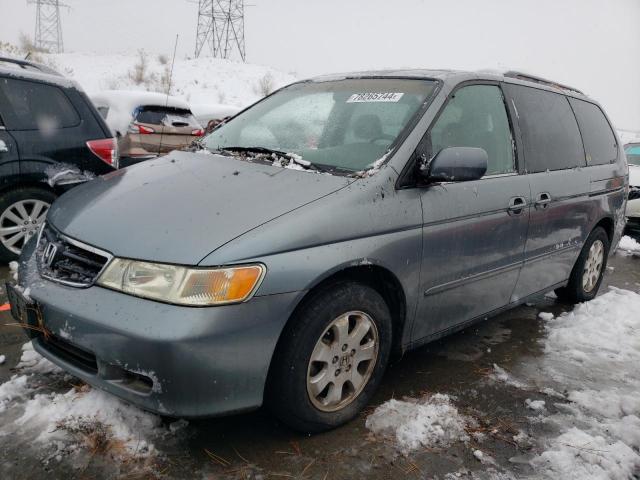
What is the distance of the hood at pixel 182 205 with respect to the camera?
6.62 ft

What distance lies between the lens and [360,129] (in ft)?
9.18

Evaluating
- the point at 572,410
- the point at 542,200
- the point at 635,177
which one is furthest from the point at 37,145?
the point at 635,177

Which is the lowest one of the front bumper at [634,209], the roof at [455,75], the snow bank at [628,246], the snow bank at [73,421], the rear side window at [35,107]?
the snow bank at [628,246]

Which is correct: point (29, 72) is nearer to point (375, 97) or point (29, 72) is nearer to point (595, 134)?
point (375, 97)

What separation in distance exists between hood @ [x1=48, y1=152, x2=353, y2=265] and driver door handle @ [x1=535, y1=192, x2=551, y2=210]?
1590 millimetres

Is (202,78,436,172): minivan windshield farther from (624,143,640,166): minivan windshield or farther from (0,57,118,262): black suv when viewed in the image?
(624,143,640,166): minivan windshield

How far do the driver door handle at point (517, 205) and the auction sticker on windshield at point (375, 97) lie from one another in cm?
93

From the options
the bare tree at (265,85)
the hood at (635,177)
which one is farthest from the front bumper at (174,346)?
the bare tree at (265,85)

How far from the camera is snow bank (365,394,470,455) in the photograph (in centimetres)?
236

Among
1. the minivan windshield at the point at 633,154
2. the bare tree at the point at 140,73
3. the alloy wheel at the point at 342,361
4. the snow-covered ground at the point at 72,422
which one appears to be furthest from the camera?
the bare tree at the point at 140,73

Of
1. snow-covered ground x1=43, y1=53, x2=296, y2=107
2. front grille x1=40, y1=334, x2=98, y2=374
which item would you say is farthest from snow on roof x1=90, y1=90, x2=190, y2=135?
snow-covered ground x1=43, y1=53, x2=296, y2=107

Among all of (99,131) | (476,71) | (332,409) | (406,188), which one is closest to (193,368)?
(332,409)

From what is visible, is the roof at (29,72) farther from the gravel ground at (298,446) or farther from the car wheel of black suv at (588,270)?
the car wheel of black suv at (588,270)

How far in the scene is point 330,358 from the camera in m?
2.28
